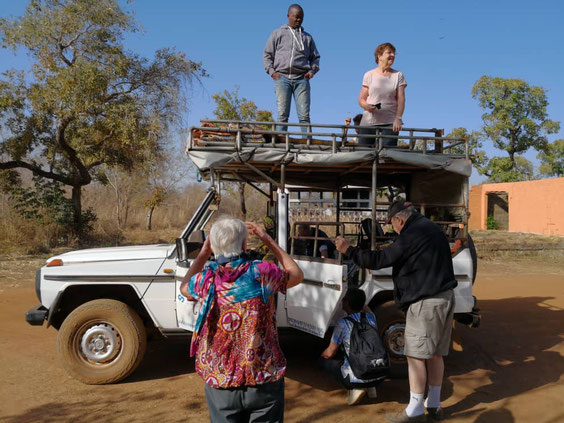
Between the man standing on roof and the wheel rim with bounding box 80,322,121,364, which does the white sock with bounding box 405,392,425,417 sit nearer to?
the wheel rim with bounding box 80,322,121,364

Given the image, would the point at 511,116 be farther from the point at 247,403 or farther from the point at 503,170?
the point at 247,403

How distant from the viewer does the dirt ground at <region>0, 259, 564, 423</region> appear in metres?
3.95

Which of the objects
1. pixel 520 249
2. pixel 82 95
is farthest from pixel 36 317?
pixel 520 249

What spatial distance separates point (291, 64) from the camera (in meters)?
5.60

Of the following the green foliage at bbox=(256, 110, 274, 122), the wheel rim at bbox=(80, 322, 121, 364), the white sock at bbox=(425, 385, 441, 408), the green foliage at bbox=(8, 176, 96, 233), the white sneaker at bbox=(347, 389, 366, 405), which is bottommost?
the white sneaker at bbox=(347, 389, 366, 405)

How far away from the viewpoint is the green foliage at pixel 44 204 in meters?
15.3

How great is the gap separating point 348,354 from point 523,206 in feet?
70.6

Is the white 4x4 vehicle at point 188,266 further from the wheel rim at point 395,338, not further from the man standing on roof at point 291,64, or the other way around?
the man standing on roof at point 291,64

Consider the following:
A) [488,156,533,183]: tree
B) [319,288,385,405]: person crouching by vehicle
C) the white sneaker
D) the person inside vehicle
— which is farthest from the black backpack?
[488,156,533,183]: tree

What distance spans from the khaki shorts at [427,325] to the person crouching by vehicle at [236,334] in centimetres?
169

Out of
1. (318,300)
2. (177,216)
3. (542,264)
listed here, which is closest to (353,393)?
(318,300)

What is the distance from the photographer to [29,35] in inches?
561

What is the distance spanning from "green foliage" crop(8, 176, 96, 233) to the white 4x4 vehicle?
1193cm

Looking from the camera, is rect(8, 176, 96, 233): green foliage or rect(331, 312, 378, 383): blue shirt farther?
rect(8, 176, 96, 233): green foliage
